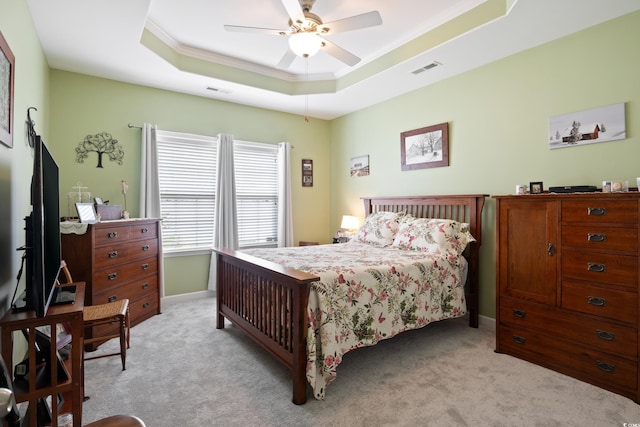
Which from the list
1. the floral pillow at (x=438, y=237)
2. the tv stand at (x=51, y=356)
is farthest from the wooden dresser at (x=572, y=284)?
the tv stand at (x=51, y=356)

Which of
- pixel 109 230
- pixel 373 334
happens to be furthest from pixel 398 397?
pixel 109 230

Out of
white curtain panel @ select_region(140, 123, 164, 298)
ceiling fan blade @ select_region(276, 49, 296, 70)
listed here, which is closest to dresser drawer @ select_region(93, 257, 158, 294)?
white curtain panel @ select_region(140, 123, 164, 298)

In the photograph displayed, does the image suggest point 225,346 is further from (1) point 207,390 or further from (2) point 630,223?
(2) point 630,223

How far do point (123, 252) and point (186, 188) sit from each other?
4.42ft

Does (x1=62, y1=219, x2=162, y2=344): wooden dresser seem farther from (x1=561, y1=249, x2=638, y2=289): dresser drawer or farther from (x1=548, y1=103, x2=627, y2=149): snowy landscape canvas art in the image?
(x1=548, y1=103, x2=627, y2=149): snowy landscape canvas art

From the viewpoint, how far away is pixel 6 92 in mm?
1882

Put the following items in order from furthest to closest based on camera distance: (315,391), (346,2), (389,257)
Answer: (389,257) → (346,2) → (315,391)

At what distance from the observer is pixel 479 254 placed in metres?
3.46

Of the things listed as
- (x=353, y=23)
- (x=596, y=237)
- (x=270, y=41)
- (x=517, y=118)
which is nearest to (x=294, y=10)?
(x=353, y=23)

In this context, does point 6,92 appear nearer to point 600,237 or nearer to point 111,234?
point 111,234

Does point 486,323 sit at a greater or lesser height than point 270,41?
lesser

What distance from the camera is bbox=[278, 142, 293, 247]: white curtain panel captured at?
501 centimetres

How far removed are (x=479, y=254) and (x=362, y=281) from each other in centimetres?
173

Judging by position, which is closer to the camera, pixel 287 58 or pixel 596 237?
pixel 596 237
